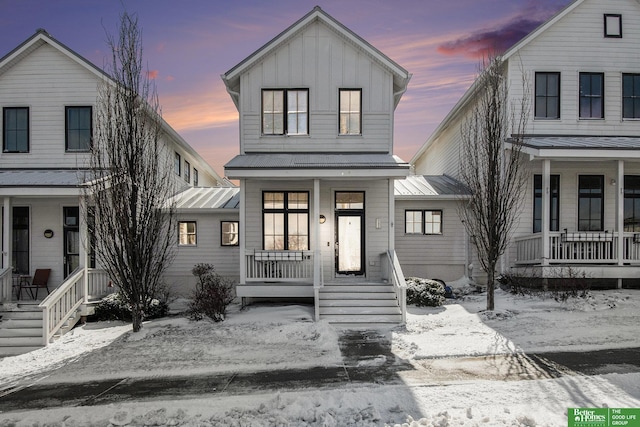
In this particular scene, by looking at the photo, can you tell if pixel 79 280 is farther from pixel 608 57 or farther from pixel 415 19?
pixel 608 57

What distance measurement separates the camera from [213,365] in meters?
8.80

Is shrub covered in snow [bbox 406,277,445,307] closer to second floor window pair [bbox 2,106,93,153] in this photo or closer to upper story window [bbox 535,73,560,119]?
upper story window [bbox 535,73,560,119]

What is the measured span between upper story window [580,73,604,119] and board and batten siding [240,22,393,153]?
676 centimetres

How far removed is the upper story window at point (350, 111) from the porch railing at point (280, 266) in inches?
169

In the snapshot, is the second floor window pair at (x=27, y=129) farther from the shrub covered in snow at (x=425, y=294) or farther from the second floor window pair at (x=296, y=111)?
the shrub covered in snow at (x=425, y=294)

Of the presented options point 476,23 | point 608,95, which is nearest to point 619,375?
point 608,95

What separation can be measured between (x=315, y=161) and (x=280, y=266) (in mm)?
3324

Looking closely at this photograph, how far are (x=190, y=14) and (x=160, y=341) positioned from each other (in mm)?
10875

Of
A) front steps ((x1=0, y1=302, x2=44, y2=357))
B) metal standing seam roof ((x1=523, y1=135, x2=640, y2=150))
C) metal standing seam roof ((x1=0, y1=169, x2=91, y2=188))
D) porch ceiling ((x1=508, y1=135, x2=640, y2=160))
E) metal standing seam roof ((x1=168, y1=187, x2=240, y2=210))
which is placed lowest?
front steps ((x1=0, y1=302, x2=44, y2=357))

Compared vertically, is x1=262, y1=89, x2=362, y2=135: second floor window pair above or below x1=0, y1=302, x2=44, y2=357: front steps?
above

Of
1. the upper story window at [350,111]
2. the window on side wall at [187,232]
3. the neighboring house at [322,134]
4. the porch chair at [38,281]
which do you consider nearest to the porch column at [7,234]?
the porch chair at [38,281]

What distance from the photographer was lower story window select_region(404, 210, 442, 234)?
1689 centimetres

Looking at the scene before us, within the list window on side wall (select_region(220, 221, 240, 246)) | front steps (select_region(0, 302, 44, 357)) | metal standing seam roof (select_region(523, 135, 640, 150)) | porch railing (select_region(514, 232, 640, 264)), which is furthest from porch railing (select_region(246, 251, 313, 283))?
metal standing seam roof (select_region(523, 135, 640, 150))

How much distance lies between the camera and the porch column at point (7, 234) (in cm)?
1277
